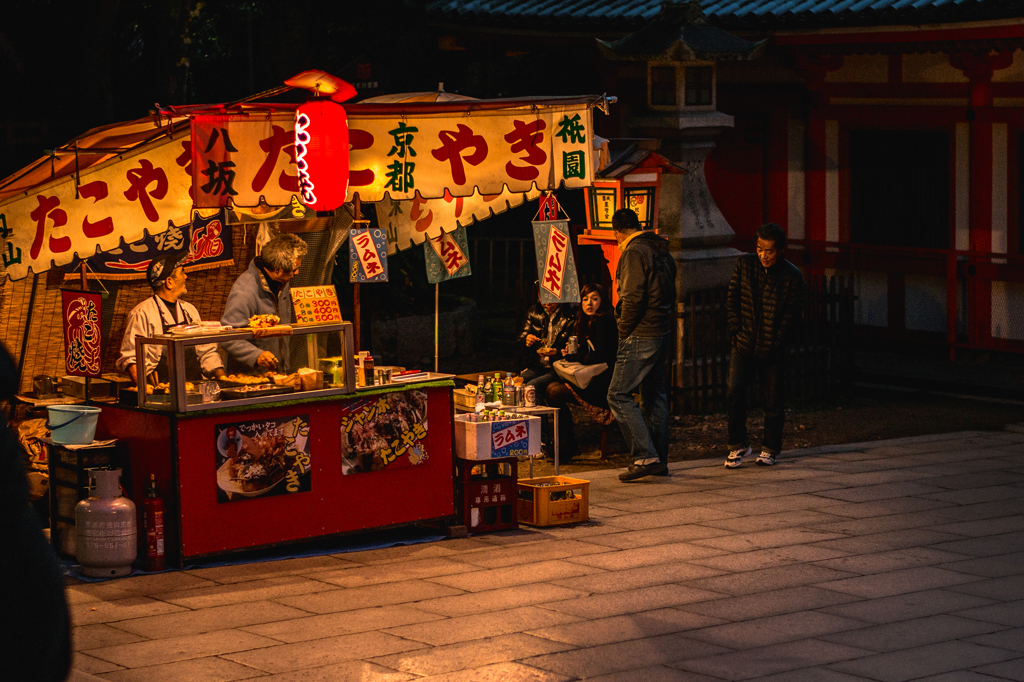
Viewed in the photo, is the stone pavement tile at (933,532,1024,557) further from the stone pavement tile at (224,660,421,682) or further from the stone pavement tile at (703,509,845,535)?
the stone pavement tile at (224,660,421,682)

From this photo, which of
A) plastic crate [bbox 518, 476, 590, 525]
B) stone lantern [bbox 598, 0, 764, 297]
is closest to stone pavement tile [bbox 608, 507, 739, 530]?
plastic crate [bbox 518, 476, 590, 525]

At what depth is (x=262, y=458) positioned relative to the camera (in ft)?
27.4

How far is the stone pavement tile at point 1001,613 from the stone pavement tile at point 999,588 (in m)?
0.14

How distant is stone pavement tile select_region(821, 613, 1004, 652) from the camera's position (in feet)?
21.9

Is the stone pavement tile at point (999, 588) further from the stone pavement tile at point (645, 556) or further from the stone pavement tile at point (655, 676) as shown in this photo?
the stone pavement tile at point (655, 676)

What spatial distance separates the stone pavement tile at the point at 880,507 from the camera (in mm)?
9555

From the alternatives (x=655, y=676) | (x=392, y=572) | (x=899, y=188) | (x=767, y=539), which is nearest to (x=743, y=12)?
(x=899, y=188)

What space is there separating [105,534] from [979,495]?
6.21m

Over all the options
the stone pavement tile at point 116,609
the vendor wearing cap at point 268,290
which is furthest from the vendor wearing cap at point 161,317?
the stone pavement tile at point 116,609

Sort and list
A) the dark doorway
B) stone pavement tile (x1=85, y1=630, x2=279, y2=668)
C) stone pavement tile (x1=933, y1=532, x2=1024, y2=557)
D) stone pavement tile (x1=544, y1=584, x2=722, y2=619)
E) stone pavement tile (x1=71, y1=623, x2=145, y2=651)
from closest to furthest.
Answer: stone pavement tile (x1=85, y1=630, x2=279, y2=668) < stone pavement tile (x1=71, y1=623, x2=145, y2=651) < stone pavement tile (x1=544, y1=584, x2=722, y2=619) < stone pavement tile (x1=933, y1=532, x2=1024, y2=557) < the dark doorway

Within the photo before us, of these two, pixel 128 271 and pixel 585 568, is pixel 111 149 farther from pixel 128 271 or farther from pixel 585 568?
pixel 585 568

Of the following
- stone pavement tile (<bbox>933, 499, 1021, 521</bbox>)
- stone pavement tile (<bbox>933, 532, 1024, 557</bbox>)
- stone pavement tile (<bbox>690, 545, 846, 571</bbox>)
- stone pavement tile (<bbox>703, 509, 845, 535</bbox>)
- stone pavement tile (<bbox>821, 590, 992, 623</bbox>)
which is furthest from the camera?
stone pavement tile (<bbox>933, 499, 1021, 521</bbox>)

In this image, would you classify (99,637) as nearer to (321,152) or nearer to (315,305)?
(315,305)

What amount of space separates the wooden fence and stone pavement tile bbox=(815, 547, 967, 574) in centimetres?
479
